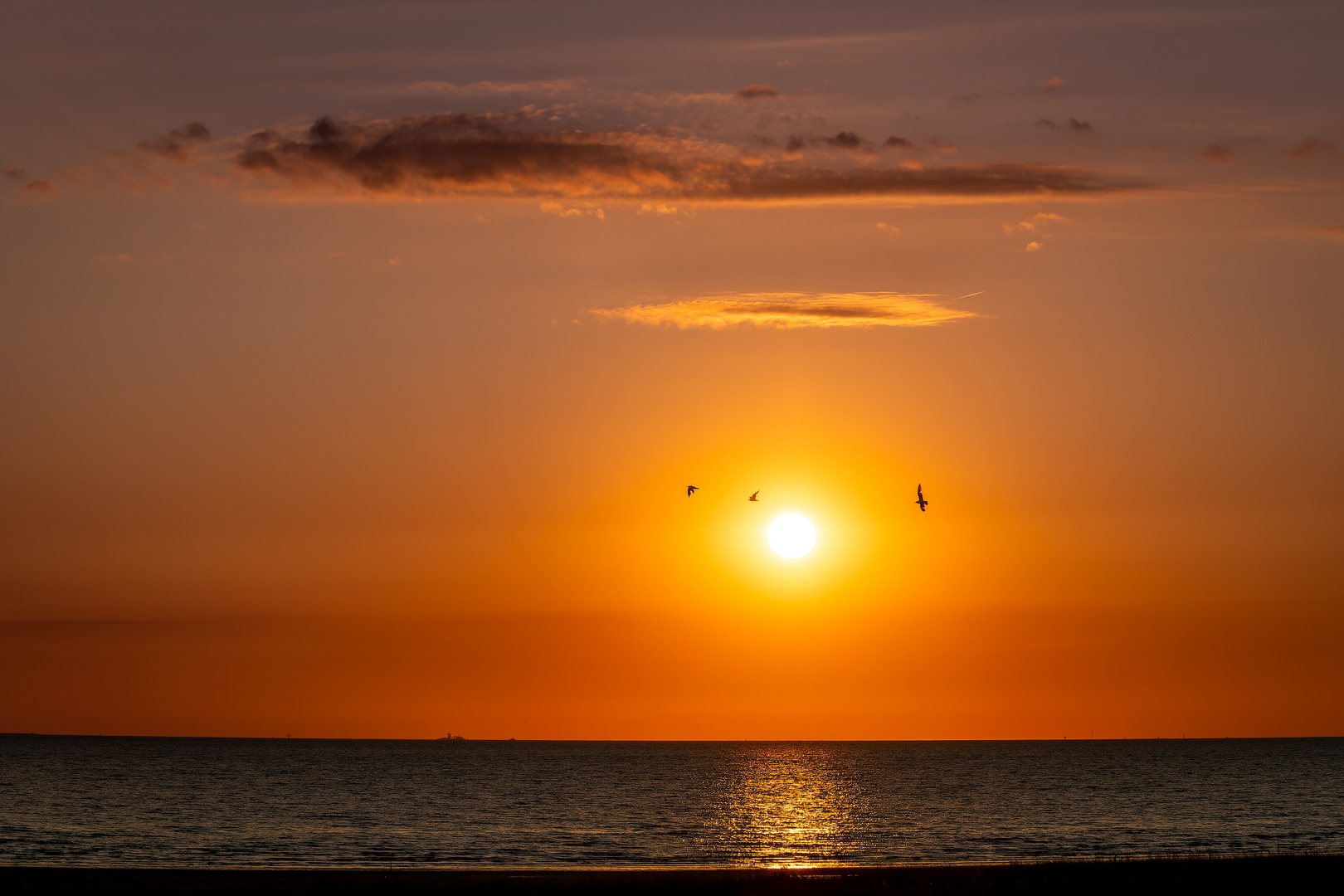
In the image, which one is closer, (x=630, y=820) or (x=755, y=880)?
(x=755, y=880)

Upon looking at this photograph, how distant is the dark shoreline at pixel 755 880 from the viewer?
46812 millimetres

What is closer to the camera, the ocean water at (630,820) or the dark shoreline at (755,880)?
the dark shoreline at (755,880)

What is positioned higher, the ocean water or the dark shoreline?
the ocean water

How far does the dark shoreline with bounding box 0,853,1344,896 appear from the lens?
154 feet

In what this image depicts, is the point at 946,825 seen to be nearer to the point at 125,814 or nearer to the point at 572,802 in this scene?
the point at 572,802

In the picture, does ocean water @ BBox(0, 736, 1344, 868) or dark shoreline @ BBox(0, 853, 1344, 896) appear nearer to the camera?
dark shoreline @ BBox(0, 853, 1344, 896)

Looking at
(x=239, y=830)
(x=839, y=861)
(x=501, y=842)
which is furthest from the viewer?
(x=239, y=830)

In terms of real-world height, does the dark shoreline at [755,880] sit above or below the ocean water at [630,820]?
below

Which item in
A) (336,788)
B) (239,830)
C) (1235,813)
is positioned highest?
(336,788)

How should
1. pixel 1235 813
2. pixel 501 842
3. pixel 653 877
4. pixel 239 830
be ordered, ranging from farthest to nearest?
pixel 1235 813 → pixel 239 830 → pixel 501 842 → pixel 653 877

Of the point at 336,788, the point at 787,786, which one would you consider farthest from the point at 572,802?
the point at 787,786

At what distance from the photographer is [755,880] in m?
49.4

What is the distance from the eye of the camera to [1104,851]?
71.6 metres

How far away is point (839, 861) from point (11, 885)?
127 feet
